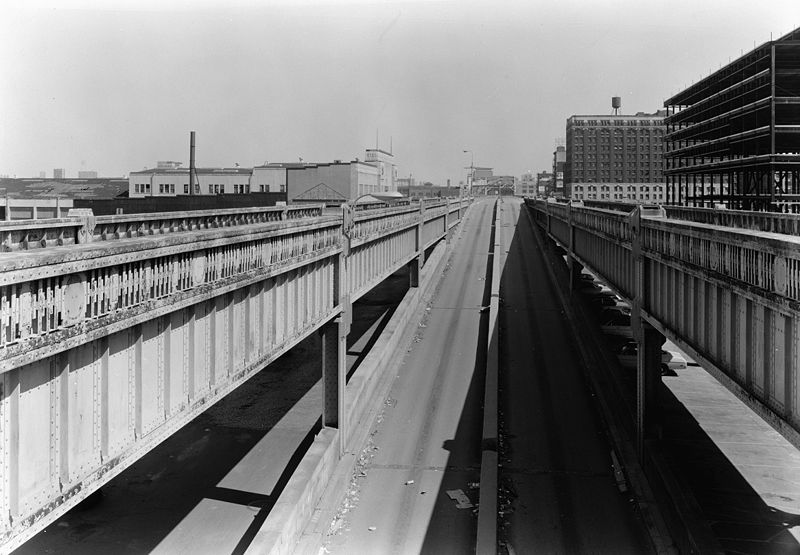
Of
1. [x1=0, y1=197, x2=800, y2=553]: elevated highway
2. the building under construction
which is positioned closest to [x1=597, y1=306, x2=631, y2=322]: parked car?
[x1=0, y1=197, x2=800, y2=553]: elevated highway

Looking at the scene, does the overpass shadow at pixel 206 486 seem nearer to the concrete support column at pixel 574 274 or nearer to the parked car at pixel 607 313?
the parked car at pixel 607 313

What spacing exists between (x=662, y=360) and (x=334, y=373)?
20.4 m

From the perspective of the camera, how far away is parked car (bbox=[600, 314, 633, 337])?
132 ft

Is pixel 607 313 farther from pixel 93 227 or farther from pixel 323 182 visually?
pixel 323 182

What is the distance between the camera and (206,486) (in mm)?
22922

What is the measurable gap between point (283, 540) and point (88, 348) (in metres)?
9.88

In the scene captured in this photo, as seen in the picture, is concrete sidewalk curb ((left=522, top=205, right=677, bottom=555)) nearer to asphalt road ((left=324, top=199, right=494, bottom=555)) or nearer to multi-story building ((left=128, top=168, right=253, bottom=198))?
asphalt road ((left=324, top=199, right=494, bottom=555))

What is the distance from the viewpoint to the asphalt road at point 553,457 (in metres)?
19.3

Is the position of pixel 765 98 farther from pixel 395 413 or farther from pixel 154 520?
pixel 154 520

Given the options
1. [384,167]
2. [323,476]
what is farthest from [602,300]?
[384,167]

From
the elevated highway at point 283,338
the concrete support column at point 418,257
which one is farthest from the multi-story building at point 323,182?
the elevated highway at point 283,338

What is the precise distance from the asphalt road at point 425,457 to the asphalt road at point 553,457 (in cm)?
143

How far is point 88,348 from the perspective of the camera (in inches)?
352

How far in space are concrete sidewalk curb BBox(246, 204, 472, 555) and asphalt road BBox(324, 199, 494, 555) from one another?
0.51 metres
